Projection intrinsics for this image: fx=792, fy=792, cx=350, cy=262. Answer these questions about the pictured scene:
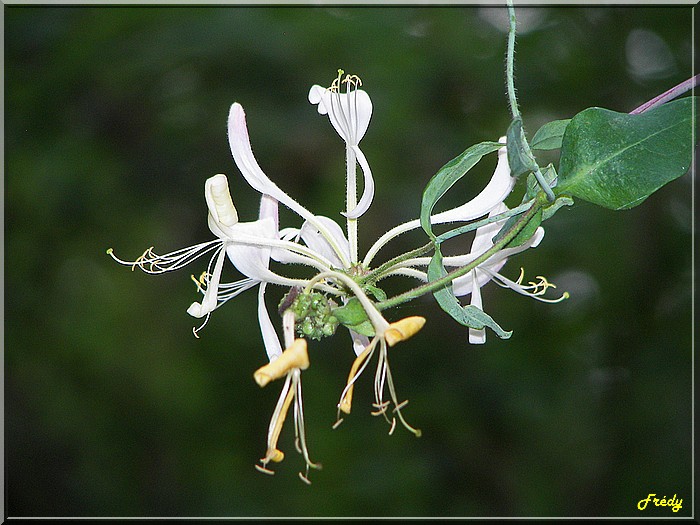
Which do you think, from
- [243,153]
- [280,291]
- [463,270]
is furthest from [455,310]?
[280,291]

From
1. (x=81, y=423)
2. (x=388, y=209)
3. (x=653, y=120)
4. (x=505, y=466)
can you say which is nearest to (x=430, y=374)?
(x=505, y=466)

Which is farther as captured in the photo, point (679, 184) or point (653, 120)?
point (679, 184)

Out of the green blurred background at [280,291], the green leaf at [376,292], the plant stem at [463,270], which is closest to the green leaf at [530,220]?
the plant stem at [463,270]

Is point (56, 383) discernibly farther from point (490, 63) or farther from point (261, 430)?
point (490, 63)

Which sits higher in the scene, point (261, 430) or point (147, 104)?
point (147, 104)

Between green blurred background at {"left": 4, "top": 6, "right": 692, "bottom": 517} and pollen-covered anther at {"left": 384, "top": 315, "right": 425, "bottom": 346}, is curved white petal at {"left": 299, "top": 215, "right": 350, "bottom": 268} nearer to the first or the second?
pollen-covered anther at {"left": 384, "top": 315, "right": 425, "bottom": 346}
